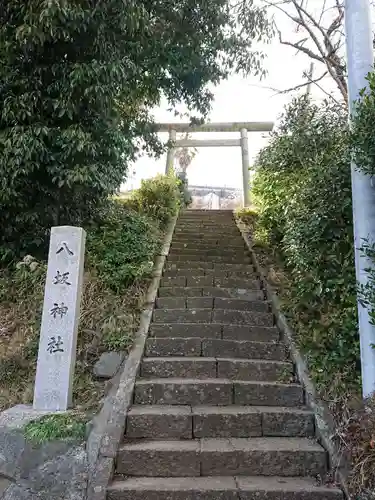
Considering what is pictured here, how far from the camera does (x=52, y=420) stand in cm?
342

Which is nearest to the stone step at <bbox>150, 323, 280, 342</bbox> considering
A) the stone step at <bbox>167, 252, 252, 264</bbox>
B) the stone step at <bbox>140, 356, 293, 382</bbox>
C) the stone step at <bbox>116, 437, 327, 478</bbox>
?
the stone step at <bbox>140, 356, 293, 382</bbox>

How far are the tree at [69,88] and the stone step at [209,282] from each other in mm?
1696

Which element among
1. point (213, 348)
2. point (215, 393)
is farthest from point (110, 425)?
point (213, 348)

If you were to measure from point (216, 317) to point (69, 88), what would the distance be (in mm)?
3438

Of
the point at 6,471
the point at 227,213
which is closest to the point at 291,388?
the point at 6,471

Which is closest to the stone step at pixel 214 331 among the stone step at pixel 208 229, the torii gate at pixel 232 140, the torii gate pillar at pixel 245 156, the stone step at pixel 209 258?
the stone step at pixel 209 258

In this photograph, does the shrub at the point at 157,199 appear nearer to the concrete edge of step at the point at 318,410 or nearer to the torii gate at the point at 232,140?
the concrete edge of step at the point at 318,410

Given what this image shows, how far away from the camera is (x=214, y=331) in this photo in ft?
15.8

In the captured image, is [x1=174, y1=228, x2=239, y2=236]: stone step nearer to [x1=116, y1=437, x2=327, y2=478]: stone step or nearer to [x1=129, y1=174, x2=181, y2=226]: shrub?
[x1=129, y1=174, x2=181, y2=226]: shrub

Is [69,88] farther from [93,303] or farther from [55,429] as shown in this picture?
[55,429]

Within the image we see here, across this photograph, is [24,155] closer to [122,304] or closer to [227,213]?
[122,304]

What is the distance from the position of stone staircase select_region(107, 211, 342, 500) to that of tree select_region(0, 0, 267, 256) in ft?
6.48

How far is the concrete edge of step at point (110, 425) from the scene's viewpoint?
10.1 ft

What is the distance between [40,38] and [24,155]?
136 centimetres
